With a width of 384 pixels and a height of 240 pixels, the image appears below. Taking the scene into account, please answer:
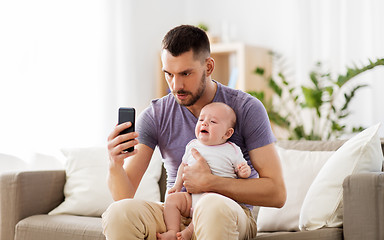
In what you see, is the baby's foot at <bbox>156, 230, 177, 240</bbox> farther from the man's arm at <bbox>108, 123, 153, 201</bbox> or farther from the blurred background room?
the blurred background room

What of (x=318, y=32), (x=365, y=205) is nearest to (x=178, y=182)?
(x=365, y=205)

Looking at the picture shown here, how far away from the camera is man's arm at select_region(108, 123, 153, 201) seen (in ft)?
5.97

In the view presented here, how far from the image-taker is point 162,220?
5.89ft

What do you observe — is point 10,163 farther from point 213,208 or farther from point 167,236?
point 213,208

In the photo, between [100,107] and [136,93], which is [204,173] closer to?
[100,107]

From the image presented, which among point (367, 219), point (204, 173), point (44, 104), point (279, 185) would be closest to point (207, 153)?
point (204, 173)

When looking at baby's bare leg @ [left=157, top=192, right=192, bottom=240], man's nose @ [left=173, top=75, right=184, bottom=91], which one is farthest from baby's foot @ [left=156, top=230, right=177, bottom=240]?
man's nose @ [left=173, top=75, right=184, bottom=91]

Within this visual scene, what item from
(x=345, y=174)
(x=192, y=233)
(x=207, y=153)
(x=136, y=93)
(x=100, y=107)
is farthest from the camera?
(x=136, y=93)

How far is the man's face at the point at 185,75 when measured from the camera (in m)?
1.88

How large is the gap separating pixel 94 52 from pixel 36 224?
183 cm

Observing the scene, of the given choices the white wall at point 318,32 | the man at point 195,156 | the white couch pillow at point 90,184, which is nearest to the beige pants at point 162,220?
the man at point 195,156

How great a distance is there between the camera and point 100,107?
13.5ft

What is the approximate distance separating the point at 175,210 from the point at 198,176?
0.46 ft

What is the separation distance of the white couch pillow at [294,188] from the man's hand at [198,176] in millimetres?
737
